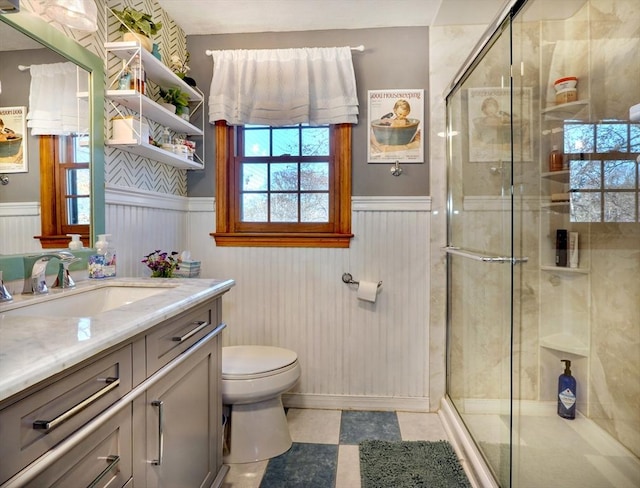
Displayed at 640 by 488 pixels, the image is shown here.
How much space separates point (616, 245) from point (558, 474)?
3.46 feet

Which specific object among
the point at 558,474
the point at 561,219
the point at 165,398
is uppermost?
the point at 561,219

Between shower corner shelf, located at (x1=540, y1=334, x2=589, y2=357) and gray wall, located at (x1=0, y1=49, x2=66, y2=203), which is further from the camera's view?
shower corner shelf, located at (x1=540, y1=334, x2=589, y2=357)

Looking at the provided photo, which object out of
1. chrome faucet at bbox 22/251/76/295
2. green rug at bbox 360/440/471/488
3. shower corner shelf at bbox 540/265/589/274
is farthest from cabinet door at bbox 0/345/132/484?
shower corner shelf at bbox 540/265/589/274

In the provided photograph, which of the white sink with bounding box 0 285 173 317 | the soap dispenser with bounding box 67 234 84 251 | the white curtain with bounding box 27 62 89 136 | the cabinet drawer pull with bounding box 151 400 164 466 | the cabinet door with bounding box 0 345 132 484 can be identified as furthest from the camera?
the soap dispenser with bounding box 67 234 84 251

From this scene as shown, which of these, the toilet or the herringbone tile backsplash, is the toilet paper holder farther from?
the herringbone tile backsplash

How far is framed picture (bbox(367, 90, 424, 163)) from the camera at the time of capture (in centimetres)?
224

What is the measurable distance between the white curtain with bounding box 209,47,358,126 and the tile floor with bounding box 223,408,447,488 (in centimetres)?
173

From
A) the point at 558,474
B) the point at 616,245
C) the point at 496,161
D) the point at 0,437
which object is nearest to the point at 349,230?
the point at 496,161

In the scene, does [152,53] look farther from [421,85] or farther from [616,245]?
[616,245]

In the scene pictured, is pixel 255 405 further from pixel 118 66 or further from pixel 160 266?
pixel 118 66

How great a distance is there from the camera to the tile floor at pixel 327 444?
165 cm

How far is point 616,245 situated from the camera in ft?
5.84

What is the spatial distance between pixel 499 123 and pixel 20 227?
6.48 feet

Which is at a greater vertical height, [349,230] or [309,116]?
[309,116]
